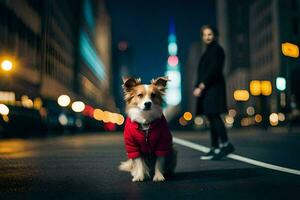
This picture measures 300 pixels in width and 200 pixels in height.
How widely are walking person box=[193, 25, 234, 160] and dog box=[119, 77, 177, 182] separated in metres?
3.08

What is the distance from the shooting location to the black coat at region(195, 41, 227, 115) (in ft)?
29.7

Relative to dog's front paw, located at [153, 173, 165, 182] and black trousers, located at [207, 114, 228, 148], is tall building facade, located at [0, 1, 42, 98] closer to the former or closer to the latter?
black trousers, located at [207, 114, 228, 148]

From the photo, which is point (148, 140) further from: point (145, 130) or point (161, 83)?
point (161, 83)

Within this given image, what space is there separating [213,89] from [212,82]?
0.13 metres

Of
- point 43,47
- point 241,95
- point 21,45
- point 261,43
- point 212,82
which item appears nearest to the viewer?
point 212,82

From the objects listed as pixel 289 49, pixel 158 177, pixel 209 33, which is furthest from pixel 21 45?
pixel 158 177

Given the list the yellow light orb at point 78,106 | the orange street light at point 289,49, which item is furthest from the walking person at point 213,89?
the yellow light orb at point 78,106

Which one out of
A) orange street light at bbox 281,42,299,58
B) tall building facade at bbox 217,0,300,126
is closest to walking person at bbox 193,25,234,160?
orange street light at bbox 281,42,299,58

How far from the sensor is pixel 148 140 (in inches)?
237

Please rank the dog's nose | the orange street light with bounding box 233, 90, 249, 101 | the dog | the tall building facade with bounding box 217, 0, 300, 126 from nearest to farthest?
1. the dog's nose
2. the dog
3. the tall building facade with bounding box 217, 0, 300, 126
4. the orange street light with bounding box 233, 90, 249, 101

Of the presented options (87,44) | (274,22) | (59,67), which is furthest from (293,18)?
(87,44)

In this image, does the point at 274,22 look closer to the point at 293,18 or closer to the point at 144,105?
the point at 293,18

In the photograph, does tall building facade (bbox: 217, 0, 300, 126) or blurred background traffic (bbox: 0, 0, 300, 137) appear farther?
tall building facade (bbox: 217, 0, 300, 126)

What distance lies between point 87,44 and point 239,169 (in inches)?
4313
